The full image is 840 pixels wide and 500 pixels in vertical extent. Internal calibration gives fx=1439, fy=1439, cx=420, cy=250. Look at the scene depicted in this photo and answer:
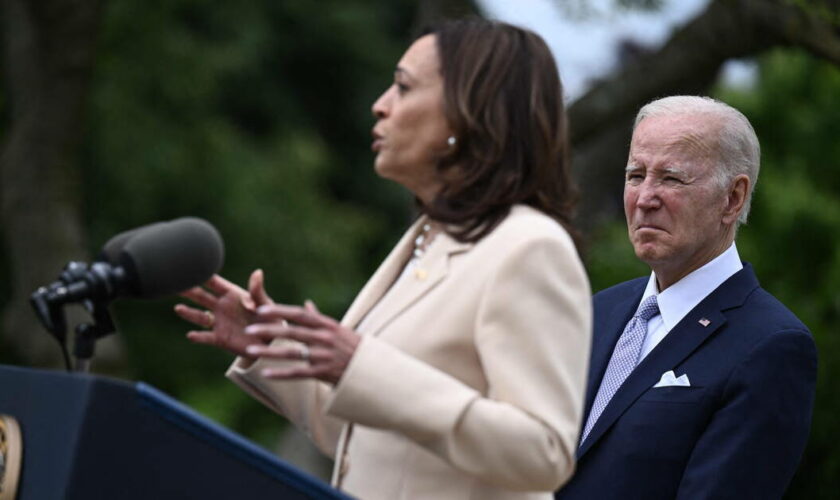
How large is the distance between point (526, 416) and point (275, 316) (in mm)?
447

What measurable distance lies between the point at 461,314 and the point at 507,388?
0.18 m

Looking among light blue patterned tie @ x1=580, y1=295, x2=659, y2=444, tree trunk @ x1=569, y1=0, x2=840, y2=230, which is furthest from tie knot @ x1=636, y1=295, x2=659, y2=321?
tree trunk @ x1=569, y1=0, x2=840, y2=230

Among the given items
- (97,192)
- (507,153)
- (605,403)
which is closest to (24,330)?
(97,192)

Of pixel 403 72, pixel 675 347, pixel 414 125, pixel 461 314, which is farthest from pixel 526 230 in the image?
pixel 675 347

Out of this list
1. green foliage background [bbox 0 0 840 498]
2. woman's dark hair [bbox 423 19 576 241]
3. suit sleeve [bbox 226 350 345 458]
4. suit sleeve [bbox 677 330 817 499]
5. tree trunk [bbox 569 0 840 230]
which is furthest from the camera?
green foliage background [bbox 0 0 840 498]

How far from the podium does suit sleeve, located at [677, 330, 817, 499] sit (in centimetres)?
132

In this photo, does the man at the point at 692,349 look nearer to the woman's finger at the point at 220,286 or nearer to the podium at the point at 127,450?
the woman's finger at the point at 220,286

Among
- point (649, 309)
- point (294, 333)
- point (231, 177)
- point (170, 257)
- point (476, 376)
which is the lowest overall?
point (231, 177)

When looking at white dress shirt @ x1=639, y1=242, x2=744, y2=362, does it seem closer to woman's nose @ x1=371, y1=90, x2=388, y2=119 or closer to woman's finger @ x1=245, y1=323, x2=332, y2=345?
woman's nose @ x1=371, y1=90, x2=388, y2=119

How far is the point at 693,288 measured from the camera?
373 centimetres

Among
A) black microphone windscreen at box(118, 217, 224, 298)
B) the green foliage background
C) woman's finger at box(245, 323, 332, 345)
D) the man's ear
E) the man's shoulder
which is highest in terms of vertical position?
black microphone windscreen at box(118, 217, 224, 298)

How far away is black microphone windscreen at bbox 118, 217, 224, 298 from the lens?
237cm

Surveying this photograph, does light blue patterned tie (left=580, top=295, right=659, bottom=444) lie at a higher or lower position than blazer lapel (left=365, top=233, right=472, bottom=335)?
lower

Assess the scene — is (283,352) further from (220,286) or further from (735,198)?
(735,198)
